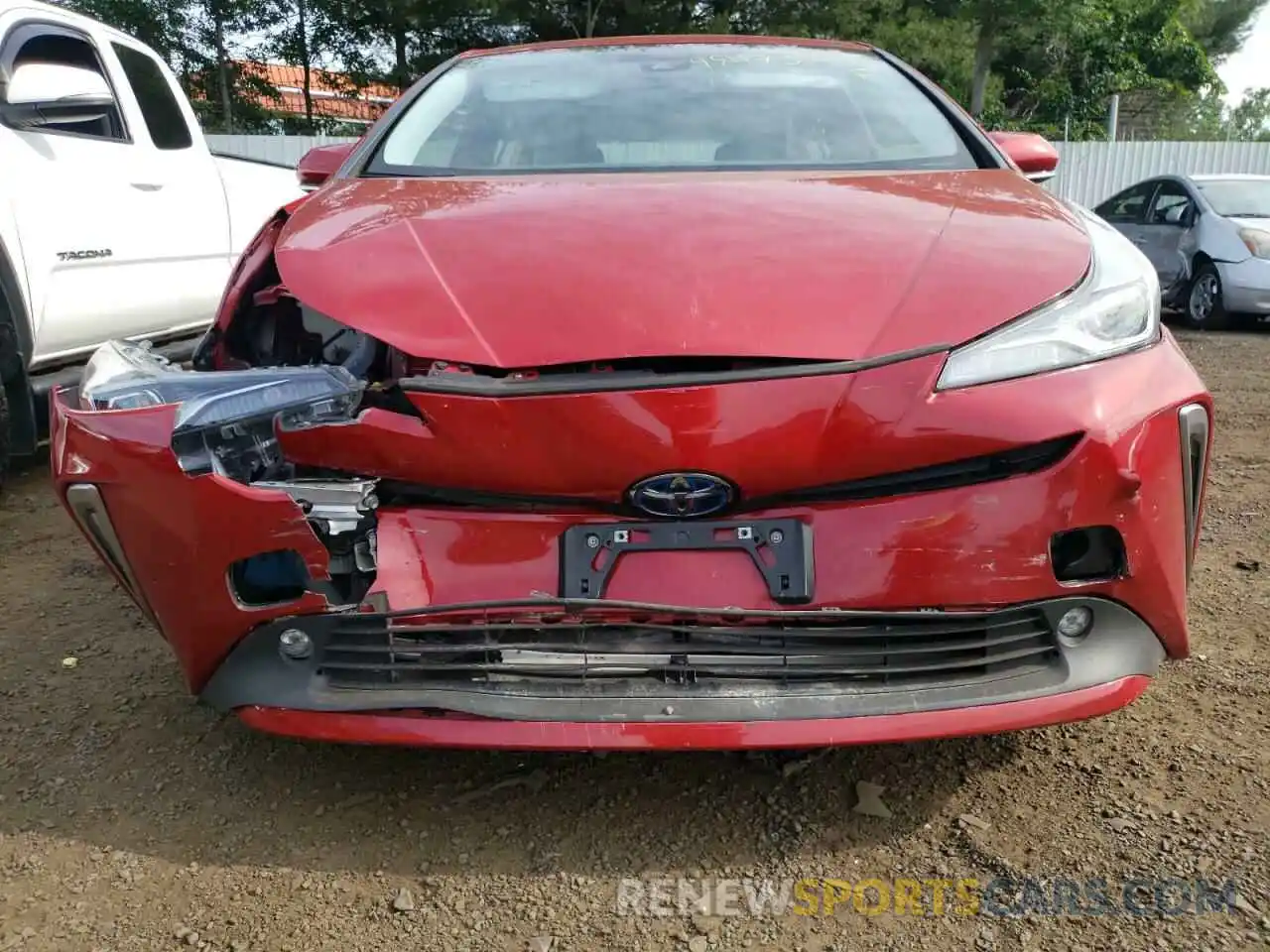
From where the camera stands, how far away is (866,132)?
8.61ft

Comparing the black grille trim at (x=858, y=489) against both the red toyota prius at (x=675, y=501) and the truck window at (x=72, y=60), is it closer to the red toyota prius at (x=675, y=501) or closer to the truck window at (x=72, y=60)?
the red toyota prius at (x=675, y=501)

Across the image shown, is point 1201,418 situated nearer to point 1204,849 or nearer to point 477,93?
point 1204,849

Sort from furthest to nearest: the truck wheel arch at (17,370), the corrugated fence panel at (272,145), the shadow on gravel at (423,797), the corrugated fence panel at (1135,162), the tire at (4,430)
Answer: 1. the corrugated fence panel at (272,145)
2. the corrugated fence panel at (1135,162)
3. the truck wheel arch at (17,370)
4. the tire at (4,430)
5. the shadow on gravel at (423,797)

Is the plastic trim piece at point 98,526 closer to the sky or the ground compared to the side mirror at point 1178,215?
closer to the sky

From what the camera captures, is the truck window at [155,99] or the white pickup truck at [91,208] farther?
the truck window at [155,99]

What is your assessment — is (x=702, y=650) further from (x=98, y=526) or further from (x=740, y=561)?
(x=98, y=526)

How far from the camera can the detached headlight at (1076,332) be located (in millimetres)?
1619

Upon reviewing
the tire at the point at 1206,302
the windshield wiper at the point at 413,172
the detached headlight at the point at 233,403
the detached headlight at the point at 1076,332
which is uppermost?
the windshield wiper at the point at 413,172

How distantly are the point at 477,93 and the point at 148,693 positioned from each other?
1.80 m

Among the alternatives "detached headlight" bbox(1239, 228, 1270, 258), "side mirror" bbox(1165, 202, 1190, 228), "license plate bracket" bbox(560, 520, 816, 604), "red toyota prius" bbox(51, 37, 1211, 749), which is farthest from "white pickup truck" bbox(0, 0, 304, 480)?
"side mirror" bbox(1165, 202, 1190, 228)

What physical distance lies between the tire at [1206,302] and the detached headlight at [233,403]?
26.6 ft

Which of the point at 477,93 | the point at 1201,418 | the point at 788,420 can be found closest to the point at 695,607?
the point at 788,420

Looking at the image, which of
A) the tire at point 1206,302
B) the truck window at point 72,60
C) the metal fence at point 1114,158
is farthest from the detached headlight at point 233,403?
the metal fence at point 1114,158

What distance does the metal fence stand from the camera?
15797mm
